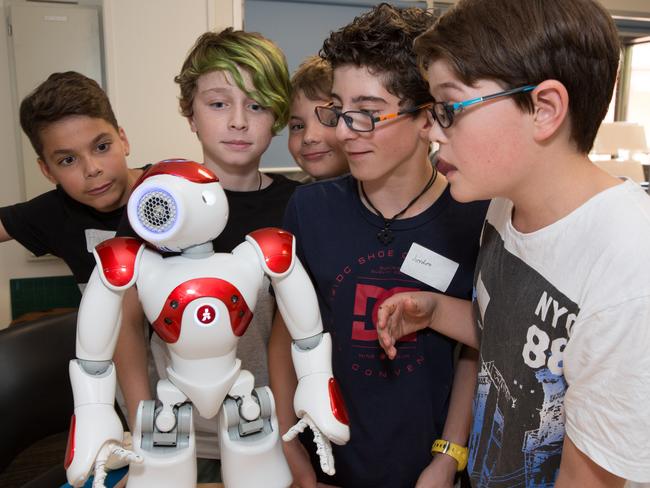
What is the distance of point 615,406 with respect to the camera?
26.0 inches

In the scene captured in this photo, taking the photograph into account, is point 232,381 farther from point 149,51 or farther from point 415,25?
point 149,51

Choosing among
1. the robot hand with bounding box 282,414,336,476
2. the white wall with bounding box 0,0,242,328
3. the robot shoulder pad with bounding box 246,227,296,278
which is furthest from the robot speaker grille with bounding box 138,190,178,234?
the white wall with bounding box 0,0,242,328

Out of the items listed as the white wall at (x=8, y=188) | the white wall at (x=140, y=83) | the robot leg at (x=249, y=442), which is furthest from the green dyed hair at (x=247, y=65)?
the white wall at (x=8, y=188)

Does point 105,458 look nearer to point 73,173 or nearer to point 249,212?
point 249,212

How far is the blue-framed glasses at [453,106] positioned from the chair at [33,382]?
1.21 m

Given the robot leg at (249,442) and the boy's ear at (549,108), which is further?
the robot leg at (249,442)

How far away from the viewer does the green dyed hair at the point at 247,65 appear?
1168 millimetres

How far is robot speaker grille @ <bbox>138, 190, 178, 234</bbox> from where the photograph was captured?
788 mm

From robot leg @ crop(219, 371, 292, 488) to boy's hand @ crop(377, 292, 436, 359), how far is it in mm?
221

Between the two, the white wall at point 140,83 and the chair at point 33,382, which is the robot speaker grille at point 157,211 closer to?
the chair at point 33,382

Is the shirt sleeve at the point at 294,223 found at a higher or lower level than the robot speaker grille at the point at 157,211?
lower

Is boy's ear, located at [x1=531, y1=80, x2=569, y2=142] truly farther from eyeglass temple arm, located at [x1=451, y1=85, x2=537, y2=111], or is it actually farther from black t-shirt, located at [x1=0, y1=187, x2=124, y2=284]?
black t-shirt, located at [x1=0, y1=187, x2=124, y2=284]

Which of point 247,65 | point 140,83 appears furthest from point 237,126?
point 140,83

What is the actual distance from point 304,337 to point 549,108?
20.4 inches
